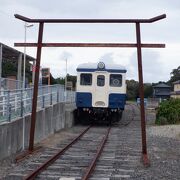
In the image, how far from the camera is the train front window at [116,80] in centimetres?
2831

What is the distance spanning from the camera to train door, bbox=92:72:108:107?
28.2 meters

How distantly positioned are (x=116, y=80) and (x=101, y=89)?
986 millimetres

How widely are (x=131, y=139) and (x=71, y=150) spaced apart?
5.02m

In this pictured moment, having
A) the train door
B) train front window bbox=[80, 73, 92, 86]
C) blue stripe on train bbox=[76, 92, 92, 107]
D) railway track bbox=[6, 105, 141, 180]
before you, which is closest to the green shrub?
the train door

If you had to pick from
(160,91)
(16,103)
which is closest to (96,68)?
(16,103)

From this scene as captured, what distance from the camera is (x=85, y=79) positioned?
28.7 metres

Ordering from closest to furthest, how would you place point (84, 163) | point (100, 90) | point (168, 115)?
point (84, 163), point (100, 90), point (168, 115)

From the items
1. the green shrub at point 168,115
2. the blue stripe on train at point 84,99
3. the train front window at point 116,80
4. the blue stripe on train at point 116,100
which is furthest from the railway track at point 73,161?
the green shrub at point 168,115

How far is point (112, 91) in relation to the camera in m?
28.1

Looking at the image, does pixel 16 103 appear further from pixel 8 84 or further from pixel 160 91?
pixel 160 91

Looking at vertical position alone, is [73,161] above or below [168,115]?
below

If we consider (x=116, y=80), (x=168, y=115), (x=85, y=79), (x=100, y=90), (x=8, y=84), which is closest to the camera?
Answer: (x=8, y=84)

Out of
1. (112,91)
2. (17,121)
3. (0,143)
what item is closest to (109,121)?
(112,91)

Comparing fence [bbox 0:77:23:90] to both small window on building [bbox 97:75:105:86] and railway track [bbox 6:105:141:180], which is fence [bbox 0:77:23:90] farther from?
small window on building [bbox 97:75:105:86]
